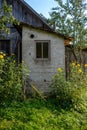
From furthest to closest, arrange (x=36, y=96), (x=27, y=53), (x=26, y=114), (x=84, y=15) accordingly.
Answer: (x=84, y=15), (x=27, y=53), (x=36, y=96), (x=26, y=114)

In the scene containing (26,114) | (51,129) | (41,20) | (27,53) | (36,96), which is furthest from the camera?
(41,20)

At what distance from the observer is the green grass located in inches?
420

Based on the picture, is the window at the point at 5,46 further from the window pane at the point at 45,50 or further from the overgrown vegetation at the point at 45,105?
the overgrown vegetation at the point at 45,105

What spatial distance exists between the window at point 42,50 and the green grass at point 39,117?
3.38 metres

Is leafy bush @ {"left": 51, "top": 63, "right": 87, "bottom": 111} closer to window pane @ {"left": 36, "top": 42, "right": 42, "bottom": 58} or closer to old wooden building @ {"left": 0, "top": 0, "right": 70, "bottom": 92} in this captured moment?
old wooden building @ {"left": 0, "top": 0, "right": 70, "bottom": 92}

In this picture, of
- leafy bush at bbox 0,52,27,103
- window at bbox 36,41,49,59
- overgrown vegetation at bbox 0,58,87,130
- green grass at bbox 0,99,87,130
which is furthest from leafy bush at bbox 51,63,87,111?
window at bbox 36,41,49,59

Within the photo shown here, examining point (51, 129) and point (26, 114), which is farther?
point (26, 114)

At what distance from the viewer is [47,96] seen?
47.3ft

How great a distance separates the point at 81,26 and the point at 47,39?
7.87m

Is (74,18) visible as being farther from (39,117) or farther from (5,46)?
(39,117)

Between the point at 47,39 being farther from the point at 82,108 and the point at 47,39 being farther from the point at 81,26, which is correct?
the point at 81,26

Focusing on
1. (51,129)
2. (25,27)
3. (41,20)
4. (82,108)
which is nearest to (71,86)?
(82,108)

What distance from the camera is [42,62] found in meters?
15.7

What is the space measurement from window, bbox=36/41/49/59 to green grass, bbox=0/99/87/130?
3383 millimetres
